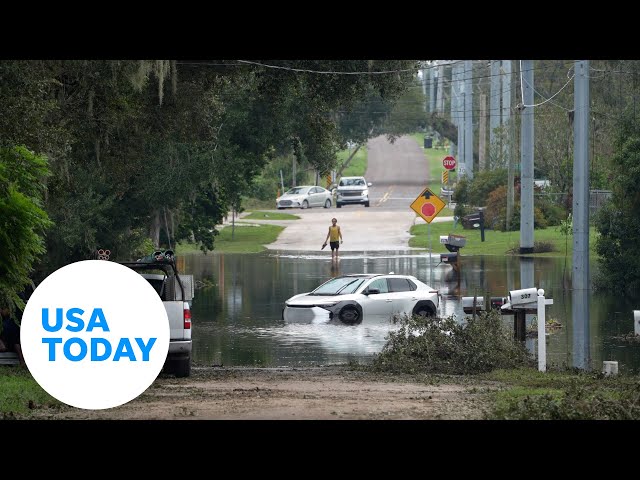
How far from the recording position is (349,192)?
71.9 metres

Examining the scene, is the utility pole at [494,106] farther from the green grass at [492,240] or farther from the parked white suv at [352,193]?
the parked white suv at [352,193]

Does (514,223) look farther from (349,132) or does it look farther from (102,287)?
(102,287)

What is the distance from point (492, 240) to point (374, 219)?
13.3 metres

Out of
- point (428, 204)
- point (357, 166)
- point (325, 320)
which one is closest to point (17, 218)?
point (325, 320)

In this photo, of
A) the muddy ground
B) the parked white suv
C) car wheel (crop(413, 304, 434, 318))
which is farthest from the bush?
the parked white suv

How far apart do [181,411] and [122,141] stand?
16712mm

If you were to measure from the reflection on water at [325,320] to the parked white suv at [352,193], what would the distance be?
909 inches

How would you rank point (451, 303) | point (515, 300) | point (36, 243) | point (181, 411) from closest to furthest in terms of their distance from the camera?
point (181, 411), point (36, 243), point (515, 300), point (451, 303)

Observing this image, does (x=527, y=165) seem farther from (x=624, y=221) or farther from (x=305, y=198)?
(x=305, y=198)

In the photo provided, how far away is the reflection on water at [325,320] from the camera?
71.3 feet

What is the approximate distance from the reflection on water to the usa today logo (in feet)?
32.6

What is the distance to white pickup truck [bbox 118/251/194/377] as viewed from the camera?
16484 mm

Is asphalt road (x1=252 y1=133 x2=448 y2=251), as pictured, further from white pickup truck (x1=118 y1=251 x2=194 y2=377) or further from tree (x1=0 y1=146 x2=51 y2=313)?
tree (x1=0 y1=146 x2=51 y2=313)
